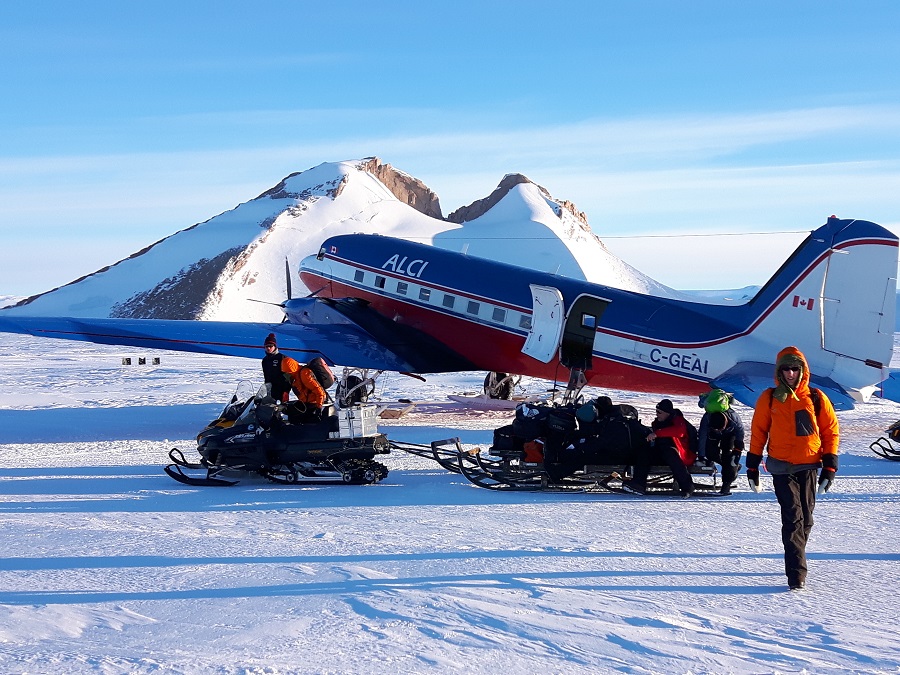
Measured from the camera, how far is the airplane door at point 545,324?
749 inches

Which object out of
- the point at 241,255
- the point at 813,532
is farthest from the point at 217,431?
the point at 241,255

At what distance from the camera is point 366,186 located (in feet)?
463

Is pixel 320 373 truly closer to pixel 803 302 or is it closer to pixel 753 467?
pixel 753 467

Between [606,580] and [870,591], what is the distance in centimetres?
209

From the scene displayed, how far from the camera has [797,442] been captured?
7.78 m

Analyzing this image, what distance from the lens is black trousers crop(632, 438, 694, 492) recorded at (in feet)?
39.0

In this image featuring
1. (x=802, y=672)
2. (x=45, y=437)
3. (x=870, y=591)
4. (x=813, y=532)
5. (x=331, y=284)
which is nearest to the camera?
(x=802, y=672)

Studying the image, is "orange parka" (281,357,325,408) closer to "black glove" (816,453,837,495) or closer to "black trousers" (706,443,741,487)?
"black trousers" (706,443,741,487)

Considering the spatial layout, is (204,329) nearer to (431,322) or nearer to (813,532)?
(431,322)

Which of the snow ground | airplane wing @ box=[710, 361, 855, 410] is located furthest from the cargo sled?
airplane wing @ box=[710, 361, 855, 410]

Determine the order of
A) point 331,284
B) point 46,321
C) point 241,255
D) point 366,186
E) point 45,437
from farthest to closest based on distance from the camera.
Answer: point 366,186
point 241,255
point 331,284
point 46,321
point 45,437

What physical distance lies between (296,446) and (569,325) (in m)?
7.91

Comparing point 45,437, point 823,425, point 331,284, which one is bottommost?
point 45,437

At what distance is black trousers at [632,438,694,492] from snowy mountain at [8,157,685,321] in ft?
275
